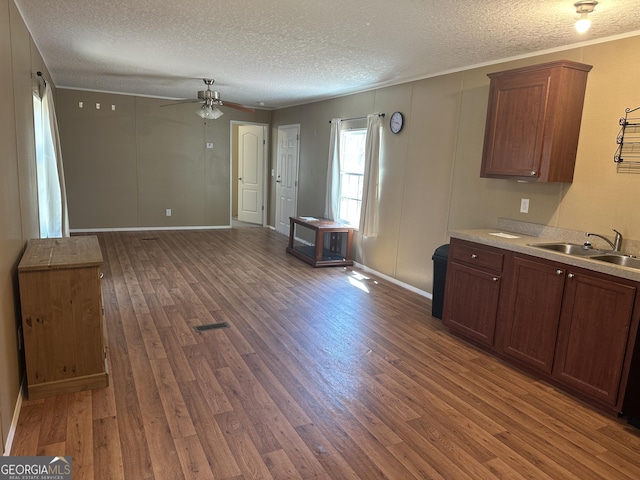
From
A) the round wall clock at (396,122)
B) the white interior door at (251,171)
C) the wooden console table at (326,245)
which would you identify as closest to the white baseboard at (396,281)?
the wooden console table at (326,245)

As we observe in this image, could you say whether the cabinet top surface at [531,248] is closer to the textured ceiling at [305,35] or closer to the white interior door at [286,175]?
the textured ceiling at [305,35]

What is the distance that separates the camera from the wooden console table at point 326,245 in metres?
6.04

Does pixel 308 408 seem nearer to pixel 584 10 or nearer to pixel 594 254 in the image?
pixel 594 254

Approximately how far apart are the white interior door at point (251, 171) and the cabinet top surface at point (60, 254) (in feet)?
20.0

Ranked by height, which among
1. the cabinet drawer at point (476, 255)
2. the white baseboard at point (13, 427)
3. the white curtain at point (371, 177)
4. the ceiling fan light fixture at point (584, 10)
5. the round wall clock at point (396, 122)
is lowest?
the white baseboard at point (13, 427)

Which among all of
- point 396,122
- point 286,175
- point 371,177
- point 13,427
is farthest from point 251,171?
point 13,427

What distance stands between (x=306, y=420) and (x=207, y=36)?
3.20m

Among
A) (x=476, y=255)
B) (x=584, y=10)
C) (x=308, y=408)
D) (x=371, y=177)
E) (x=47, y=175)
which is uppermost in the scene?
(x=584, y=10)

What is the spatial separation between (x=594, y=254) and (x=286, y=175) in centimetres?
604

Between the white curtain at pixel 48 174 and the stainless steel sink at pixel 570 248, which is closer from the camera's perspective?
the stainless steel sink at pixel 570 248

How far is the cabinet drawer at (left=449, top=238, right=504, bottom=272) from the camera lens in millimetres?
3375

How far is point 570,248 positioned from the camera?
3.34m

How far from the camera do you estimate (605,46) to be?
319 centimetres

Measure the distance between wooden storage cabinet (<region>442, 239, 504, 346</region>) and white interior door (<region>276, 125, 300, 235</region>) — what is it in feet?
15.3
